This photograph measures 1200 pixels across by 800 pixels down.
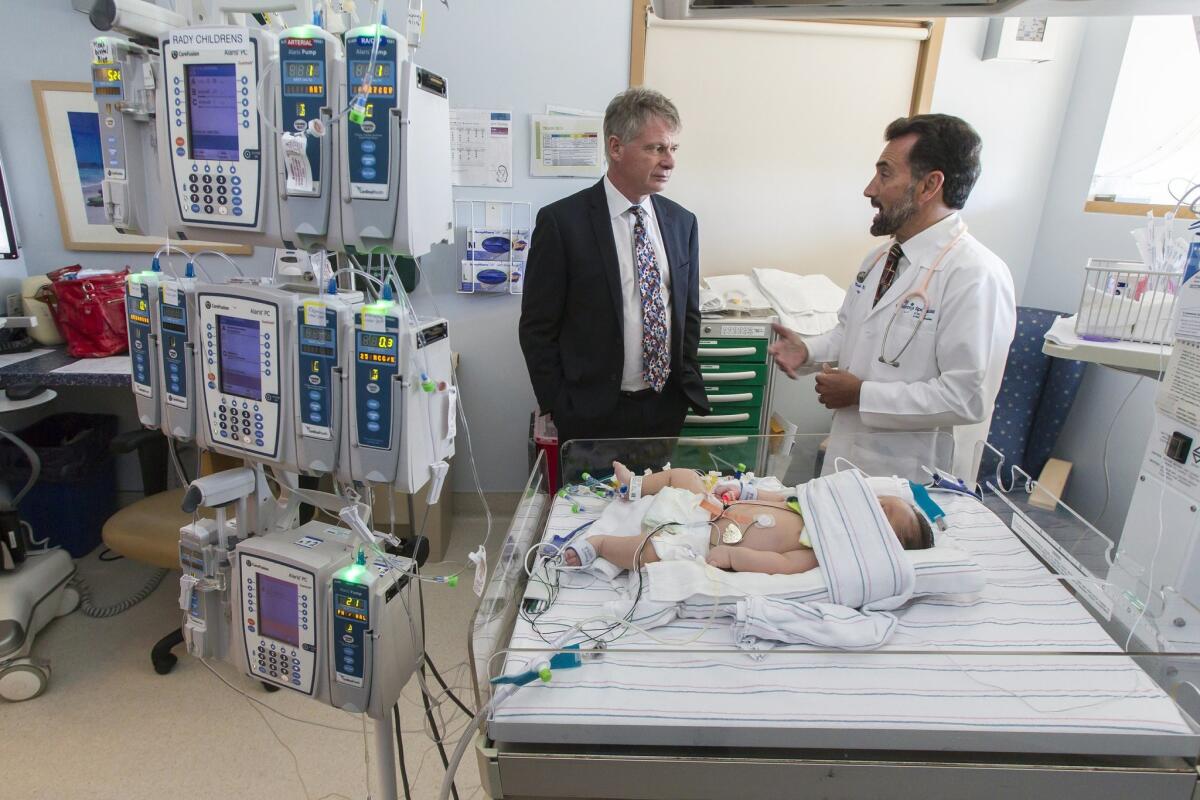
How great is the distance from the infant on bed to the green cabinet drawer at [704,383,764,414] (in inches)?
40.8

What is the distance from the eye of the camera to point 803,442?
2010 millimetres

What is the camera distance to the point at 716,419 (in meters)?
2.78

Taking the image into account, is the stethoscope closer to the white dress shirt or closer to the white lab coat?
the white lab coat

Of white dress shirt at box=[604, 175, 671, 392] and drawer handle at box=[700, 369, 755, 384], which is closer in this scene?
white dress shirt at box=[604, 175, 671, 392]

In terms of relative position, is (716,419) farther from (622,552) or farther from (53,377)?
(53,377)

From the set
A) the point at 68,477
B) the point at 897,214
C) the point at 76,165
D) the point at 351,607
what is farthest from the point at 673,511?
the point at 76,165

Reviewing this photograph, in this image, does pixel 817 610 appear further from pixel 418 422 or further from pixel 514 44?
pixel 514 44

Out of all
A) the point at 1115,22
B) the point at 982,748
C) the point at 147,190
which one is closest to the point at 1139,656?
the point at 982,748

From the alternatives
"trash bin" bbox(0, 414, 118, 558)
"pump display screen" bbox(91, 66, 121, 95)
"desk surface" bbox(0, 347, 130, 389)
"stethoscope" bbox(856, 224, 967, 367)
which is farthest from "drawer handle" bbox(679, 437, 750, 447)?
"trash bin" bbox(0, 414, 118, 558)

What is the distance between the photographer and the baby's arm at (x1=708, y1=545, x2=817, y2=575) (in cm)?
143

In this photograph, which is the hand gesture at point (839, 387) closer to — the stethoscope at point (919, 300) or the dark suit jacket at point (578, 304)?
the stethoscope at point (919, 300)

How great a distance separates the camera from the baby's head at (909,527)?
1548 mm

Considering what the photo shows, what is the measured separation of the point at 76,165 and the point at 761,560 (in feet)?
10.5

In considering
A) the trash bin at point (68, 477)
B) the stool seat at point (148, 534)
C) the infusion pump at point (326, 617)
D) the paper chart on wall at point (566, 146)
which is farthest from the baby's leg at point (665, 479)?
the trash bin at point (68, 477)
